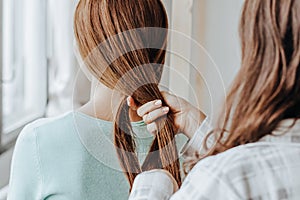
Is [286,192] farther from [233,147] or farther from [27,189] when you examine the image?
[27,189]

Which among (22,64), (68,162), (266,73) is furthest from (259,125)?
(22,64)

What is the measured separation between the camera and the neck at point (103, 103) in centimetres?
95

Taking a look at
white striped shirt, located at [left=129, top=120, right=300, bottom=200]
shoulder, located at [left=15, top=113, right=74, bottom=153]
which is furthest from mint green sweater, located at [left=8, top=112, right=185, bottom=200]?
white striped shirt, located at [left=129, top=120, right=300, bottom=200]

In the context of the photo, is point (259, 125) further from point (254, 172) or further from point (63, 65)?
point (63, 65)

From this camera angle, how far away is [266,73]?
0.86 m

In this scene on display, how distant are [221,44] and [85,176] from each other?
0.26 meters

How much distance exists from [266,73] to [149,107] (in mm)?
169

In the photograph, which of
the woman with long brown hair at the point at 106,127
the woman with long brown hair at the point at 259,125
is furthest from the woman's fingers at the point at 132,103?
the woman with long brown hair at the point at 259,125

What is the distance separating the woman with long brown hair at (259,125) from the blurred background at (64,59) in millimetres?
29

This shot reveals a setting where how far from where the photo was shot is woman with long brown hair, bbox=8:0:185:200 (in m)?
0.93

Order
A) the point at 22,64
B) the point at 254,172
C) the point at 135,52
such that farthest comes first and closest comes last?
1. the point at 22,64
2. the point at 135,52
3. the point at 254,172

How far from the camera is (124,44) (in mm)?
931

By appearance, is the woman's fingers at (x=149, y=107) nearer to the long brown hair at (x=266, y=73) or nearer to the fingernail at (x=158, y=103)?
the fingernail at (x=158, y=103)

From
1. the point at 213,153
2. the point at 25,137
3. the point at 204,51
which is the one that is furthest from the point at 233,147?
the point at 25,137
